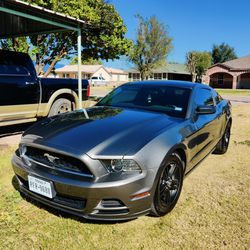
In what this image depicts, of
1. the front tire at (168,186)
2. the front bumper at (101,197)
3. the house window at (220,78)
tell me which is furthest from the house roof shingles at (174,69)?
the front bumper at (101,197)

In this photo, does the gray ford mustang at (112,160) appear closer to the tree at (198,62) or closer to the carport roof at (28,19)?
the carport roof at (28,19)

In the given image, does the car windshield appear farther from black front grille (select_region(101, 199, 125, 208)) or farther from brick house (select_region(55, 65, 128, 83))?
brick house (select_region(55, 65, 128, 83))

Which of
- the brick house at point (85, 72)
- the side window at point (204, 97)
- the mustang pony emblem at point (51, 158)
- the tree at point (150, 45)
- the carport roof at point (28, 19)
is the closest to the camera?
the mustang pony emblem at point (51, 158)

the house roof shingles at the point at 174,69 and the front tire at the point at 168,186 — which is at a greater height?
the house roof shingles at the point at 174,69

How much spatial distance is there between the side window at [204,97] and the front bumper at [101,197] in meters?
2.08

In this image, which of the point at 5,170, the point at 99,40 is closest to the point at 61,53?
the point at 99,40

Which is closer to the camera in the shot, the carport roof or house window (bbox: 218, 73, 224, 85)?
the carport roof

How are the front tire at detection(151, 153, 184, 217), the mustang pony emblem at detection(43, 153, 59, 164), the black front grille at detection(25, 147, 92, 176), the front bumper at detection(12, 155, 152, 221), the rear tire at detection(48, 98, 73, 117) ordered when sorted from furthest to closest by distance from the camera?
1. the rear tire at detection(48, 98, 73, 117)
2. the front tire at detection(151, 153, 184, 217)
3. the mustang pony emblem at detection(43, 153, 59, 164)
4. the black front grille at detection(25, 147, 92, 176)
5. the front bumper at detection(12, 155, 152, 221)

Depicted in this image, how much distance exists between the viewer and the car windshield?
4004 millimetres

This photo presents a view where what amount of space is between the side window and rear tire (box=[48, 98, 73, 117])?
3.94m

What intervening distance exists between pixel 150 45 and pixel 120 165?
101 feet

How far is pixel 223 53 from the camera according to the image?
70.1 m

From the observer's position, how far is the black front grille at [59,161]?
269cm

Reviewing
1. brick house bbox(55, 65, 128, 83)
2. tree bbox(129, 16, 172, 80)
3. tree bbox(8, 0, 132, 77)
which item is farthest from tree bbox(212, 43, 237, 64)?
tree bbox(8, 0, 132, 77)
